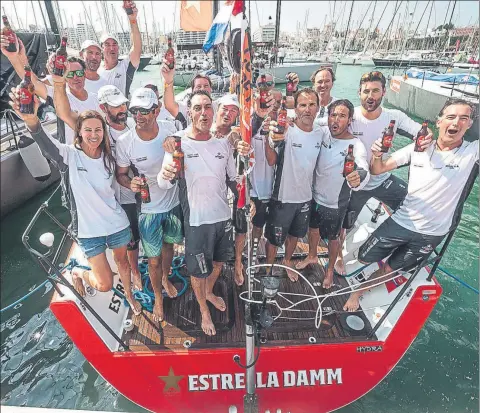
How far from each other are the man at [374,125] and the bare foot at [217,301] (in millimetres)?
1776

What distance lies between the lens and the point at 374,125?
12.3ft

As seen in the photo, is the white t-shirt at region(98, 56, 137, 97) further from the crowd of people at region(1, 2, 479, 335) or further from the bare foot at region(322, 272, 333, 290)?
the bare foot at region(322, 272, 333, 290)

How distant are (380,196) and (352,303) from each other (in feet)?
4.68

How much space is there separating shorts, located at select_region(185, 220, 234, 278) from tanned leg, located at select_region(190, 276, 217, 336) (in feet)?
0.42

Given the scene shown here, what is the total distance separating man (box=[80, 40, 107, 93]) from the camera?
4.16 meters

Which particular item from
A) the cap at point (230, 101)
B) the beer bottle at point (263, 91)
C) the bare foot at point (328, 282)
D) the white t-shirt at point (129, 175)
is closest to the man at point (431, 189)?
the bare foot at point (328, 282)

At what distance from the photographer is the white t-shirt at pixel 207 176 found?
2.91 m

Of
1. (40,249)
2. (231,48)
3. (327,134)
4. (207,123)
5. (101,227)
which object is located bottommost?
(40,249)

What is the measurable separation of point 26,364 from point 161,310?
296cm

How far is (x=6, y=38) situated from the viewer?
131 inches

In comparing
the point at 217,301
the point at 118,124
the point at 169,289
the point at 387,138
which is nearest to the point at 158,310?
the point at 169,289

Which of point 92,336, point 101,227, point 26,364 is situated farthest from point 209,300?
point 26,364

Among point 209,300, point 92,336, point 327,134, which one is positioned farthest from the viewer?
point 209,300

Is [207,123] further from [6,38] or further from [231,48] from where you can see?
[6,38]
